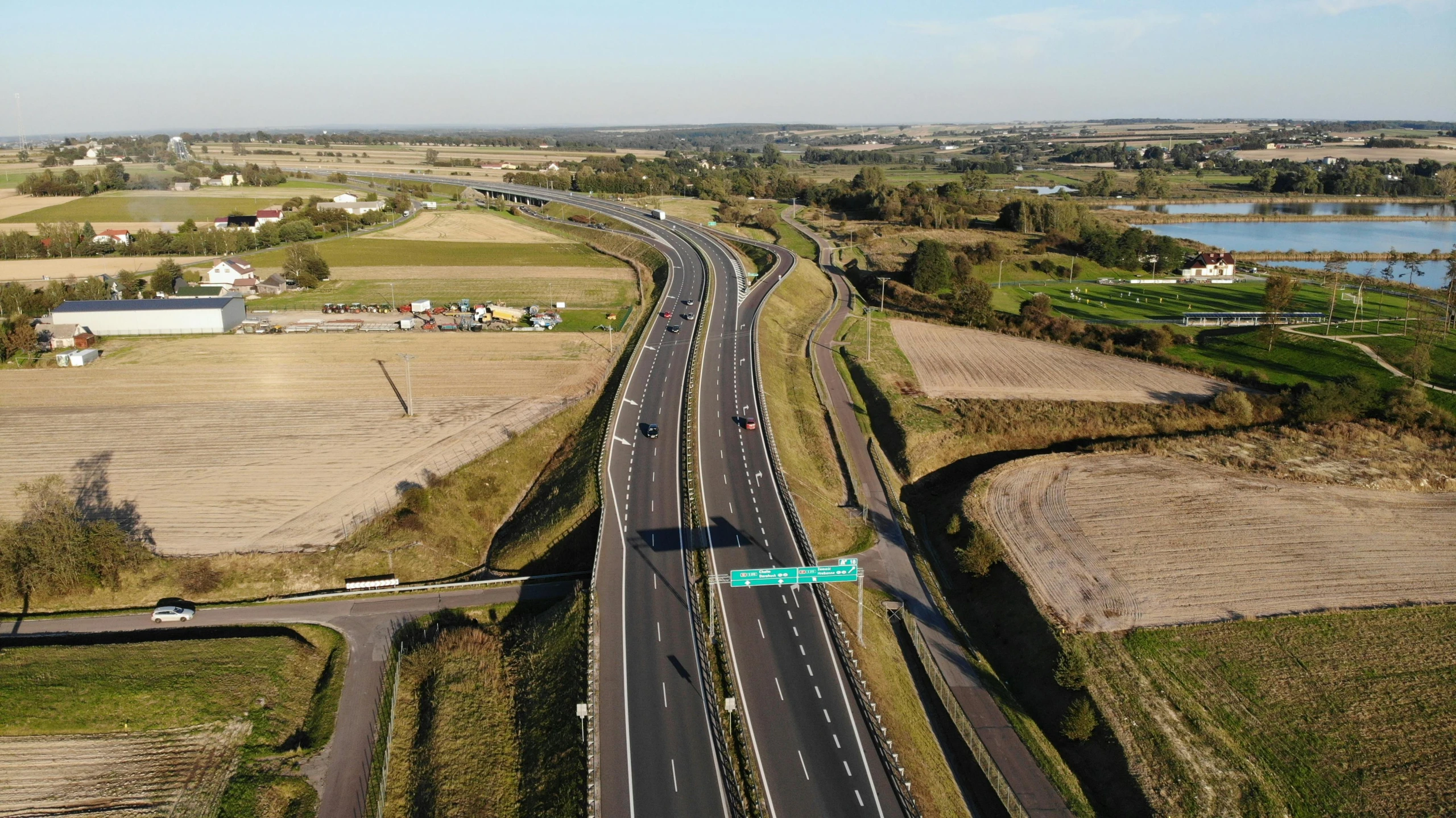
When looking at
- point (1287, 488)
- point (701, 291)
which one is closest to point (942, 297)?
point (701, 291)

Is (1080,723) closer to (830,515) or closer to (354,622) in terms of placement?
(830,515)

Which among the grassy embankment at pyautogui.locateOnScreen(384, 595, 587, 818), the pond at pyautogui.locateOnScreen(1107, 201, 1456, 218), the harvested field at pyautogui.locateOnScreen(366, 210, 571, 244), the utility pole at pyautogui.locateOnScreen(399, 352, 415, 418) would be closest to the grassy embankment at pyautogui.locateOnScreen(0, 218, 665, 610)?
the grassy embankment at pyautogui.locateOnScreen(384, 595, 587, 818)

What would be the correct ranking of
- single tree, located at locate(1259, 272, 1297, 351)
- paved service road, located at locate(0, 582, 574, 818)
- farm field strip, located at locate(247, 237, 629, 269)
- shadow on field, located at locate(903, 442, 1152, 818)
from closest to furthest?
1. shadow on field, located at locate(903, 442, 1152, 818)
2. paved service road, located at locate(0, 582, 574, 818)
3. single tree, located at locate(1259, 272, 1297, 351)
4. farm field strip, located at locate(247, 237, 629, 269)

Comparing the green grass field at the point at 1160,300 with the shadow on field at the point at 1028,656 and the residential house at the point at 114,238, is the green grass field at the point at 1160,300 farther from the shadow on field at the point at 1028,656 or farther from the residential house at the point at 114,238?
the residential house at the point at 114,238

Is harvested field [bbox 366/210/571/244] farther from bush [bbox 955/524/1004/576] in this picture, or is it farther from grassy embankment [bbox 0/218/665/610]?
bush [bbox 955/524/1004/576]

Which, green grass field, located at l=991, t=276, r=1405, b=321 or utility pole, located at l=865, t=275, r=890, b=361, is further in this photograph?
green grass field, located at l=991, t=276, r=1405, b=321

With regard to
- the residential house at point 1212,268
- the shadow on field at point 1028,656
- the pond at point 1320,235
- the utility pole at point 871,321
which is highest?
the pond at point 1320,235

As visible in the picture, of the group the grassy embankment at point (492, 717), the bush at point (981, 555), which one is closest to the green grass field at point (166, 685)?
the grassy embankment at point (492, 717)

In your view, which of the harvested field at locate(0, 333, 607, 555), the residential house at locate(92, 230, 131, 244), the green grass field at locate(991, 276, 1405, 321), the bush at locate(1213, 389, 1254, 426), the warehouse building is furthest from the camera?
the residential house at locate(92, 230, 131, 244)

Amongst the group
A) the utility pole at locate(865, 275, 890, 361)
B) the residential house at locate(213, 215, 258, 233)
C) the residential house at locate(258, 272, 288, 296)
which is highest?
the residential house at locate(213, 215, 258, 233)
